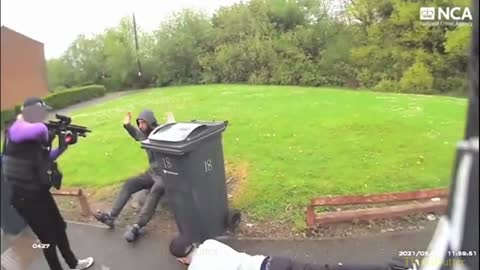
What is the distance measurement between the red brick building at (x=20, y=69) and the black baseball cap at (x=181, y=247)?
3.16 ft

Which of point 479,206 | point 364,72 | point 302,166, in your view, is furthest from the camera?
point 302,166

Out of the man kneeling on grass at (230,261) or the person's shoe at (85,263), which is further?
the person's shoe at (85,263)

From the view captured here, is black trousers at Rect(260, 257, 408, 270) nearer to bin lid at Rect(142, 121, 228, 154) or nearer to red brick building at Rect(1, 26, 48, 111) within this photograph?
bin lid at Rect(142, 121, 228, 154)

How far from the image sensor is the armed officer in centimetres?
185

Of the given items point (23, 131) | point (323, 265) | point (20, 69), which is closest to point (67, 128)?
point (23, 131)

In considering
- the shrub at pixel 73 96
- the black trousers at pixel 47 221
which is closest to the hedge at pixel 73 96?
the shrub at pixel 73 96

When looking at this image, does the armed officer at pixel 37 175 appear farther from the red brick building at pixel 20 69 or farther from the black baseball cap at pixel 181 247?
the black baseball cap at pixel 181 247

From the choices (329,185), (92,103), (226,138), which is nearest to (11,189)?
(92,103)

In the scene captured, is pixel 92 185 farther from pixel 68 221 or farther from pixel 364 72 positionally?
pixel 364 72

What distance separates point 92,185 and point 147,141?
374mm

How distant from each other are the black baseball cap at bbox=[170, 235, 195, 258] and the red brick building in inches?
37.9

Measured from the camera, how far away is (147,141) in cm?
212

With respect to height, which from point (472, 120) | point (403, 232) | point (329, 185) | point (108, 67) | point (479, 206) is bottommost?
point (403, 232)

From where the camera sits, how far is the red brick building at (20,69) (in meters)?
1.85
